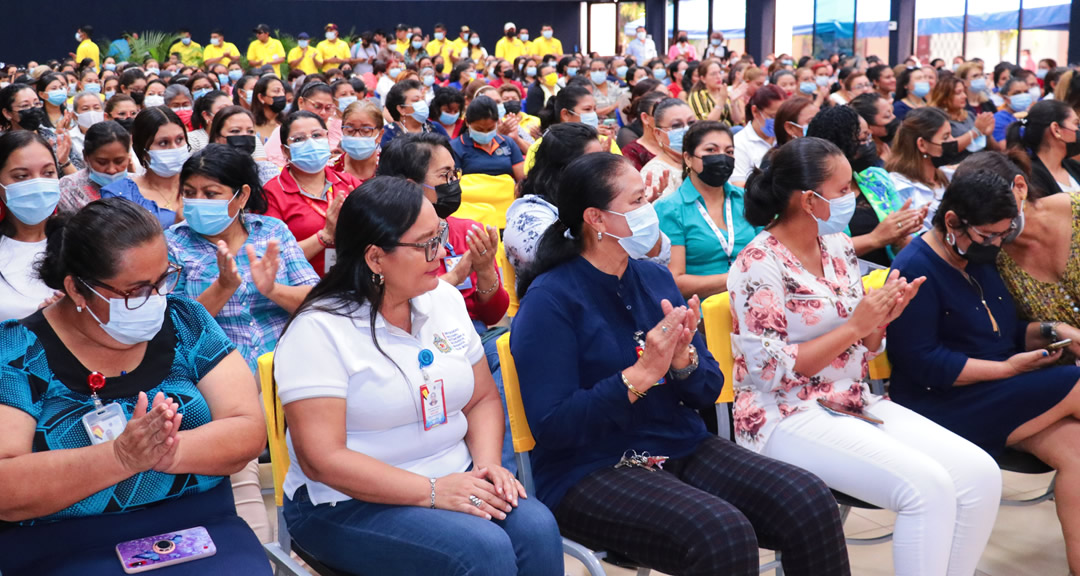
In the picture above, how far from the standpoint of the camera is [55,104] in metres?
7.90

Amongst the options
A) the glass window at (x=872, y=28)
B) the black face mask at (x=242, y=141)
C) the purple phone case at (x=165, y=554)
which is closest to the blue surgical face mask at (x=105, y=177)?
the black face mask at (x=242, y=141)

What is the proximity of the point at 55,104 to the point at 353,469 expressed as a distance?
285 inches

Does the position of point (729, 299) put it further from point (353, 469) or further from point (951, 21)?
point (951, 21)

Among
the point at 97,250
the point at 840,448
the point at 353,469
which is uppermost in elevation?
the point at 97,250

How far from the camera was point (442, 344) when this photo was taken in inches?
84.2

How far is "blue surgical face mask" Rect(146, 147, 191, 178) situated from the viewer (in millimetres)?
4129

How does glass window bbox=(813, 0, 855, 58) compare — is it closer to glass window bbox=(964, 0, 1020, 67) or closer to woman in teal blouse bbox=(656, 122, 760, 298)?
glass window bbox=(964, 0, 1020, 67)

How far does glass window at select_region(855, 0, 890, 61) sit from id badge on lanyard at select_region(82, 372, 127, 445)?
62.0ft

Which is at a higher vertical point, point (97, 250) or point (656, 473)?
point (97, 250)

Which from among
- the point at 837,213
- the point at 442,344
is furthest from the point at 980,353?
the point at 442,344

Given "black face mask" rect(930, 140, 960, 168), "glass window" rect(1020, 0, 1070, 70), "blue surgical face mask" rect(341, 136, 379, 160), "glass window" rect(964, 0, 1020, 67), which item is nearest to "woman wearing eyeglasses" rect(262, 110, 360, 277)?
"blue surgical face mask" rect(341, 136, 379, 160)

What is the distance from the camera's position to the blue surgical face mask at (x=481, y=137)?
220 inches

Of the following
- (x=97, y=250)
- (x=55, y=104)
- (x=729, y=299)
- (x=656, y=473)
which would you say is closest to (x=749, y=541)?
(x=656, y=473)

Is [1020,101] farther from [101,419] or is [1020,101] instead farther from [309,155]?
[101,419]
